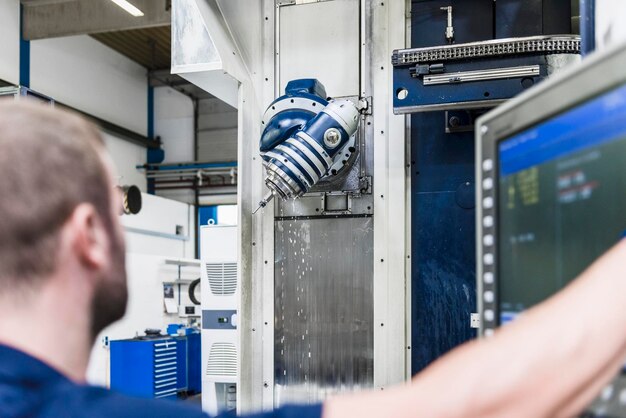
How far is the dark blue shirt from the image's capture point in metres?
0.50

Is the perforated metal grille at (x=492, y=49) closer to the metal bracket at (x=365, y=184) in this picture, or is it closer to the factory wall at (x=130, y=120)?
the metal bracket at (x=365, y=184)

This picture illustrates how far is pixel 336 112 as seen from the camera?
169cm

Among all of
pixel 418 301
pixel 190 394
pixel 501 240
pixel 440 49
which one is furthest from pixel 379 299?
pixel 190 394

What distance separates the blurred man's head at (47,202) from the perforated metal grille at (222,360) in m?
2.60

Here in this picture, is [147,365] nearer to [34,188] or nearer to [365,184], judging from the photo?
[365,184]

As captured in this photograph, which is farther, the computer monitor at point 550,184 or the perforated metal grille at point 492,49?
the perforated metal grille at point 492,49

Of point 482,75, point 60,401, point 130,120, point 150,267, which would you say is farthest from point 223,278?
point 130,120

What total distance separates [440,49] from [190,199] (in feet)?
20.3

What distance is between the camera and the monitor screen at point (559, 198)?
59cm

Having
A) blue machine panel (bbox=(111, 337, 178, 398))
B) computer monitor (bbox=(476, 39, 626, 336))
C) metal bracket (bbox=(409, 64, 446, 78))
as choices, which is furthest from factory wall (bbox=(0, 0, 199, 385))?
computer monitor (bbox=(476, 39, 626, 336))

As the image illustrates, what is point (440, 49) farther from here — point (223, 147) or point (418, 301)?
point (223, 147)

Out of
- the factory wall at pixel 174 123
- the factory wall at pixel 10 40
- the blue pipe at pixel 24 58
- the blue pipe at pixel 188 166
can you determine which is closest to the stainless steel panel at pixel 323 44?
the factory wall at pixel 10 40

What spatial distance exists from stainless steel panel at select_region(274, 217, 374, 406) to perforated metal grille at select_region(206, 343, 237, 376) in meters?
1.26

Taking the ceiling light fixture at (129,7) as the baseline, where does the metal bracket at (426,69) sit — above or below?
below
